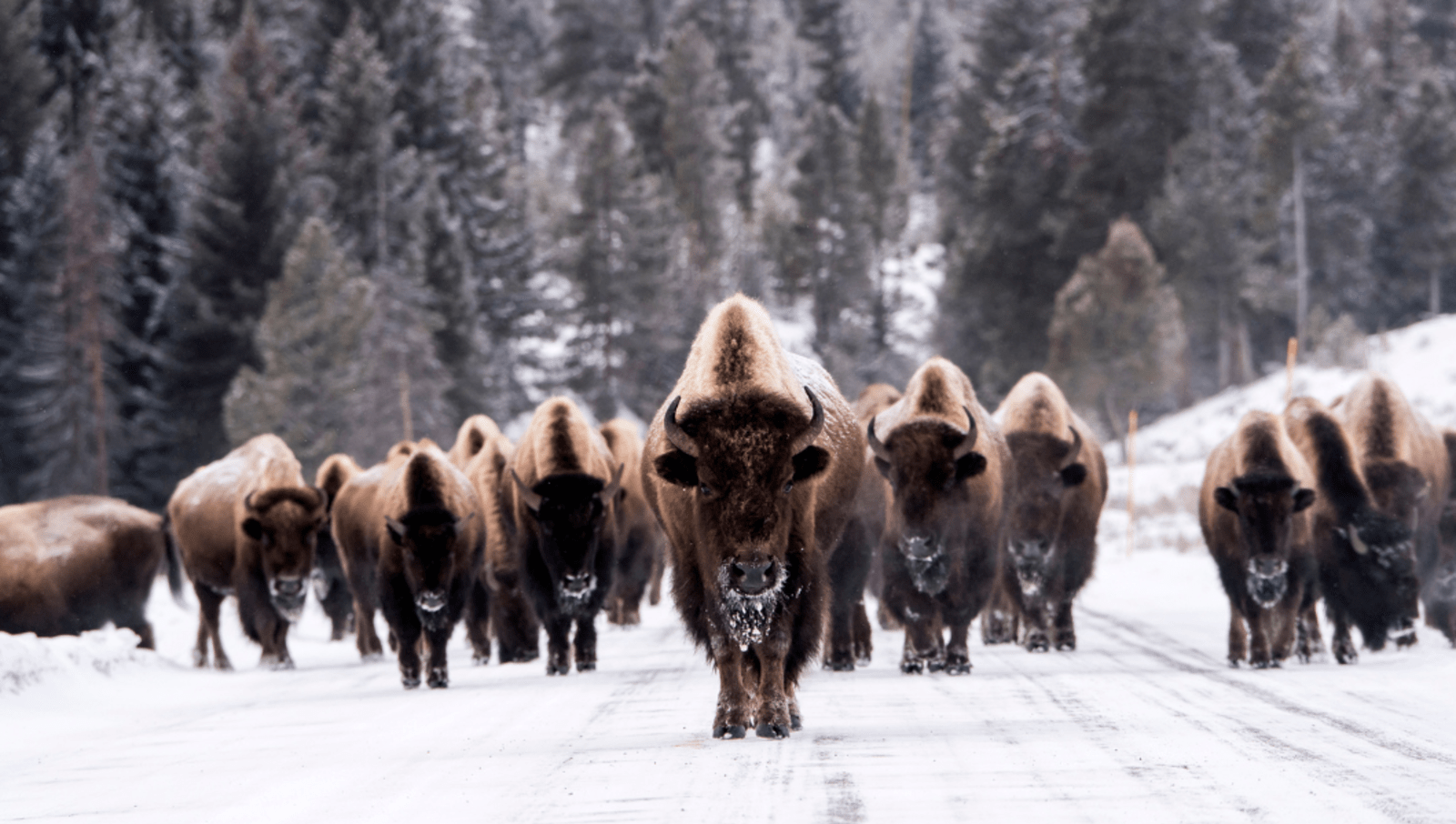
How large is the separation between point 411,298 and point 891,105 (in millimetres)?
73627

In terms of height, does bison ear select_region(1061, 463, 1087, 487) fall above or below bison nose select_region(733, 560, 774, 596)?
above

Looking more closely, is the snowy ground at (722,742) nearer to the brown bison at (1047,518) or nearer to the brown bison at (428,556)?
the brown bison at (428,556)

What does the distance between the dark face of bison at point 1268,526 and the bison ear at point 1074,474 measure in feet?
5.48

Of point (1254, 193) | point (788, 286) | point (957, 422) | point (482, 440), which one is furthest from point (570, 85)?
point (957, 422)

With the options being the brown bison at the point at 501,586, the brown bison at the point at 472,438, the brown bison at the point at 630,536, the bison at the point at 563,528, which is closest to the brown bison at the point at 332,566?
the brown bison at the point at 472,438

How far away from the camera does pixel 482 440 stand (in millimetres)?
16766

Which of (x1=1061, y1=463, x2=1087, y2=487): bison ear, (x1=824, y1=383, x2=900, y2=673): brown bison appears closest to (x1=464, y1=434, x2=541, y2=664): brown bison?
(x1=824, y1=383, x2=900, y2=673): brown bison

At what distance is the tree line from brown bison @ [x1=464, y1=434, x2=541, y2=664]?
2605 centimetres

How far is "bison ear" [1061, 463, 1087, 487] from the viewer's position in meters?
13.1

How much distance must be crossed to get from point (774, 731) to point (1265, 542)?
5.53 meters

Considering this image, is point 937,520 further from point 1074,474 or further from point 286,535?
point 286,535

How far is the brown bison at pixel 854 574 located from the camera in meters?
11.7

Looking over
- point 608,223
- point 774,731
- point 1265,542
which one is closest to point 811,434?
point 774,731

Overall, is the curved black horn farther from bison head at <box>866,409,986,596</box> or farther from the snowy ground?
bison head at <box>866,409,986,596</box>
